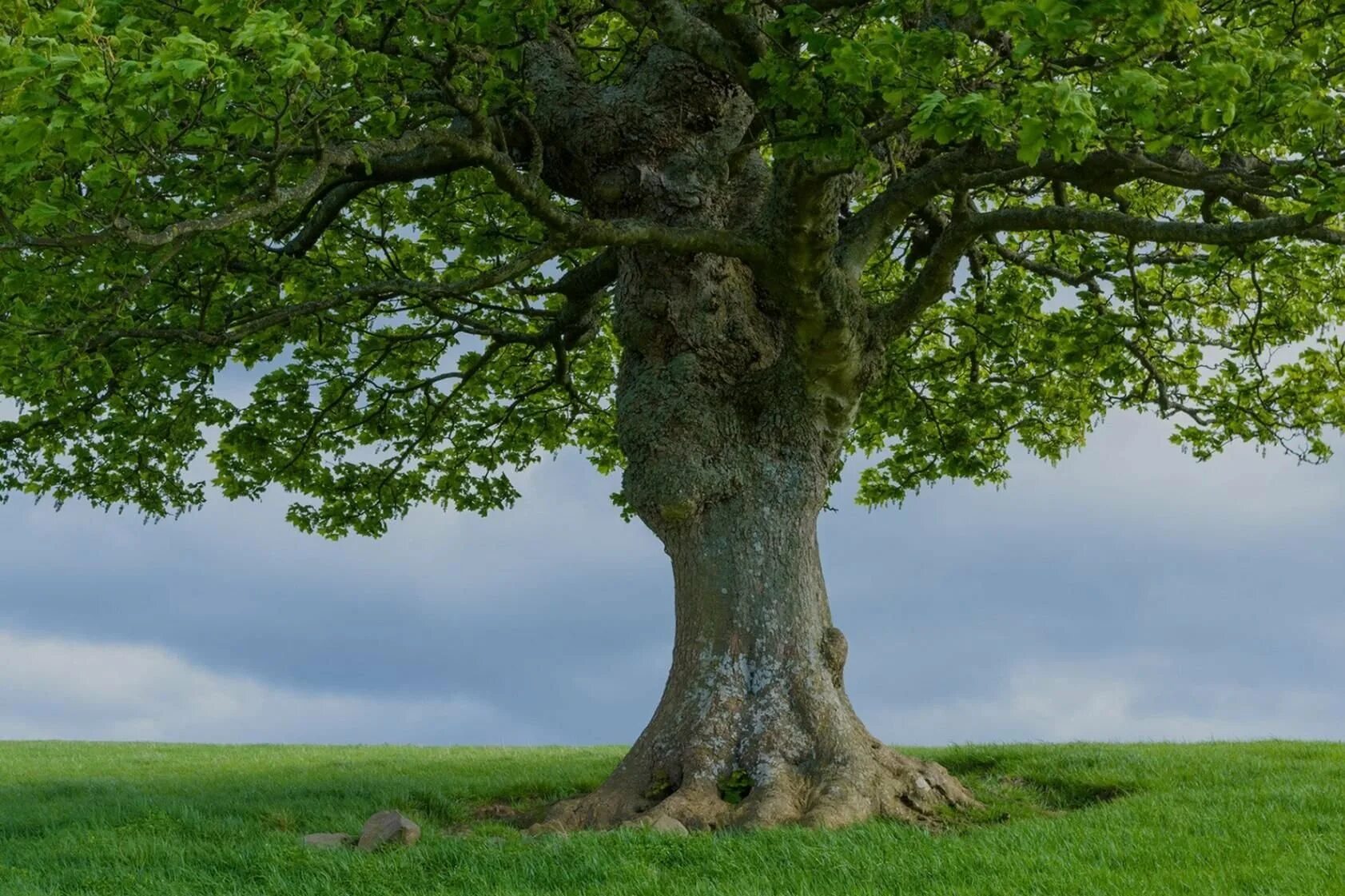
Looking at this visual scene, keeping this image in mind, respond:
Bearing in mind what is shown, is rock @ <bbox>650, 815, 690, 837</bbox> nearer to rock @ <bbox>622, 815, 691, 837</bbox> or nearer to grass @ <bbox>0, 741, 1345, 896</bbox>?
rock @ <bbox>622, 815, 691, 837</bbox>

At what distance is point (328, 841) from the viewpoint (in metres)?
11.5

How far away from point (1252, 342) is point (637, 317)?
10234 millimetres

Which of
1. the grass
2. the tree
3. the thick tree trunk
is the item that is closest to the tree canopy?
the tree

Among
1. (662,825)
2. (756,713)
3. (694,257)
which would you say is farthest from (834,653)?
(694,257)

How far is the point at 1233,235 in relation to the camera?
12.0m

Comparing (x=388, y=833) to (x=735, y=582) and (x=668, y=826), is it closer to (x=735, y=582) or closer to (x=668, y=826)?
(x=668, y=826)

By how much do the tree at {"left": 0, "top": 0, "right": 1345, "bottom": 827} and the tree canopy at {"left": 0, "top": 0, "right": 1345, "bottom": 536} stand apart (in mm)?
61

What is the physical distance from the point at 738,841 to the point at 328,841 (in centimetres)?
409

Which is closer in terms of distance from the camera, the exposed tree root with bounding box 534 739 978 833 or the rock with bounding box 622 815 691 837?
the rock with bounding box 622 815 691 837

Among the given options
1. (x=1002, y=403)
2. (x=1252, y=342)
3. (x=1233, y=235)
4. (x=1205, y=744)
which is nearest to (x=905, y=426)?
(x=1002, y=403)

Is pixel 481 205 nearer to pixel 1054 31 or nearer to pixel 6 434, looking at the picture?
pixel 6 434

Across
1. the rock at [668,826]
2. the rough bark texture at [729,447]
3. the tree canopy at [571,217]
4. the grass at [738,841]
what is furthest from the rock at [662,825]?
the tree canopy at [571,217]

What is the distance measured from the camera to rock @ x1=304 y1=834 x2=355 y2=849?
11305 mm

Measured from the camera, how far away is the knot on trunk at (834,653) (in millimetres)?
13258
